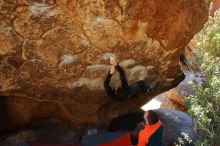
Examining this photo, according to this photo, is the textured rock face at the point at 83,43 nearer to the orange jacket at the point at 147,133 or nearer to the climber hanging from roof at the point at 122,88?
the climber hanging from roof at the point at 122,88

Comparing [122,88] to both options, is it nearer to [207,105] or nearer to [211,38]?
[207,105]

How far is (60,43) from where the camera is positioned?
19.5 feet

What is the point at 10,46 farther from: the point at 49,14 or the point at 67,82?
the point at 67,82

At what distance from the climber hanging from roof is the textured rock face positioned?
0.42 feet

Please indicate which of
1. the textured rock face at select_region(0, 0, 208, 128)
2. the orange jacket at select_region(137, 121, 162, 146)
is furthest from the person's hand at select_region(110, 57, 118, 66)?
the orange jacket at select_region(137, 121, 162, 146)

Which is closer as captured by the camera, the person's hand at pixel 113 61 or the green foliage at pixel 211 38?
the person's hand at pixel 113 61

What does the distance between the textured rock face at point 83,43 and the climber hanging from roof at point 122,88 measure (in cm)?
13

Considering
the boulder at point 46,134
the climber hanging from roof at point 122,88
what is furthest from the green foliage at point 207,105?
the boulder at point 46,134

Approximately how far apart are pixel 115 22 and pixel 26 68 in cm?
160

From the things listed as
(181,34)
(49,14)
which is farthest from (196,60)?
(49,14)

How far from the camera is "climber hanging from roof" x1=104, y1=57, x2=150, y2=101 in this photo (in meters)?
6.38

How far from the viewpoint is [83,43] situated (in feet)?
19.8

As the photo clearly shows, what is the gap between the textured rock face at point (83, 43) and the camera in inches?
224

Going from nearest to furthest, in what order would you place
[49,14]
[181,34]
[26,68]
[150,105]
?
[49,14]
[26,68]
[181,34]
[150,105]
